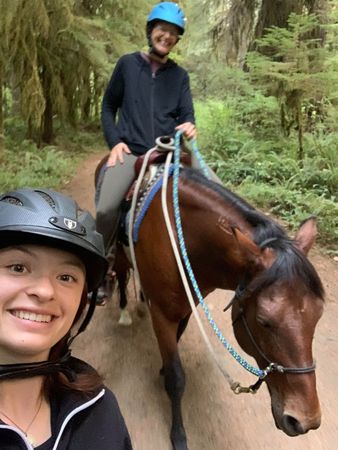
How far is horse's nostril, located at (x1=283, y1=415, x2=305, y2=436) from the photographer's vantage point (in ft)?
6.53

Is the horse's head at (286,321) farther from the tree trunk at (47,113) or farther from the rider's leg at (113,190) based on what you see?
→ the tree trunk at (47,113)

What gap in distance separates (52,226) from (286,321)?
1238mm

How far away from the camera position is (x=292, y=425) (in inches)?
79.7

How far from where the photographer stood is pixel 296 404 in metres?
2.00

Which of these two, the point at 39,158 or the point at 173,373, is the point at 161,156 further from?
the point at 39,158

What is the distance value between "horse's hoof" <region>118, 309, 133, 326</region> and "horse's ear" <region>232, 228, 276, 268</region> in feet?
8.59

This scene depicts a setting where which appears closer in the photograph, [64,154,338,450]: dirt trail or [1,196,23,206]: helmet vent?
[1,196,23,206]: helmet vent

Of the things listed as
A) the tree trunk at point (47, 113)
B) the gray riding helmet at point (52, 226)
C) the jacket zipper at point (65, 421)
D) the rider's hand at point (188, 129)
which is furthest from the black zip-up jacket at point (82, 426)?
the tree trunk at point (47, 113)

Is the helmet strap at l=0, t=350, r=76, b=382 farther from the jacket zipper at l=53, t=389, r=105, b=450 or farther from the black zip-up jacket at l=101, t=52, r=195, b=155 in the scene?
the black zip-up jacket at l=101, t=52, r=195, b=155

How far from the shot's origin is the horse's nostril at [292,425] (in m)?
1.99

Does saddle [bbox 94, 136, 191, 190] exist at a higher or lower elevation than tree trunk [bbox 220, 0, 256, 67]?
lower

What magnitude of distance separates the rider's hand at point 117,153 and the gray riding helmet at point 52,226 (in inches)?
74.7

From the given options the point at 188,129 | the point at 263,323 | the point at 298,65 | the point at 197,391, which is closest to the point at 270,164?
the point at 298,65

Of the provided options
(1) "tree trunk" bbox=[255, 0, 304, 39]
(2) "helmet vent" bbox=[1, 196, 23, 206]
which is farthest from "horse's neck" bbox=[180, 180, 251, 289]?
(1) "tree trunk" bbox=[255, 0, 304, 39]
